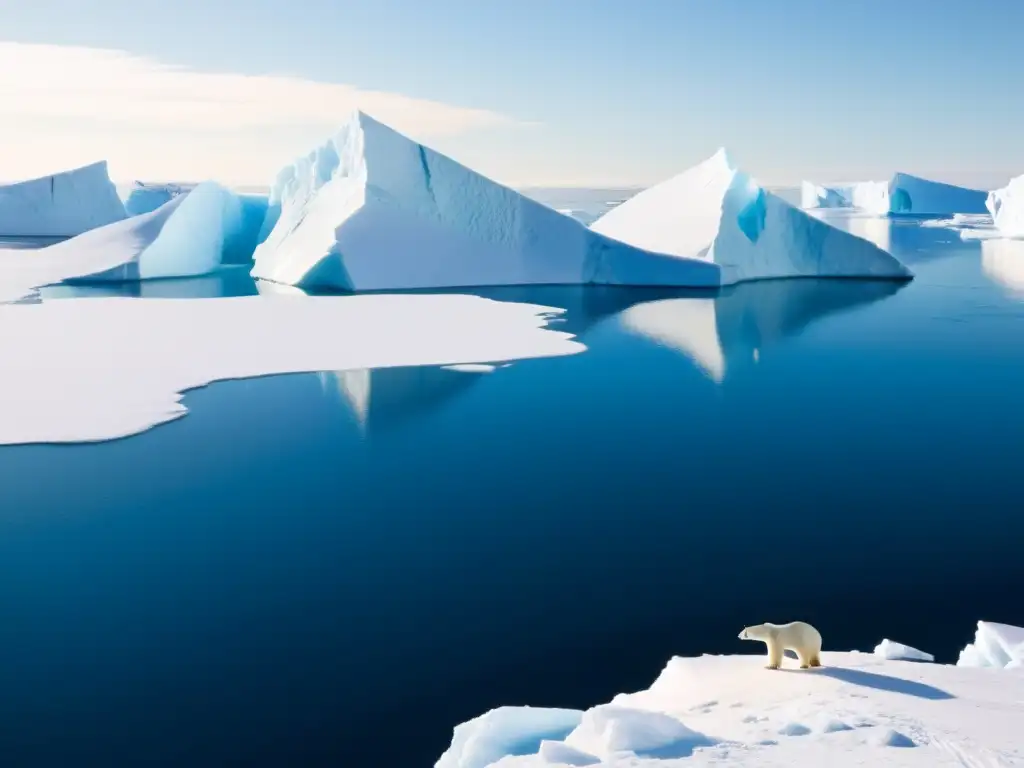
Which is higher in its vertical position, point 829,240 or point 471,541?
point 829,240

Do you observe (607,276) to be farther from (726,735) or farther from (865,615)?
(726,735)

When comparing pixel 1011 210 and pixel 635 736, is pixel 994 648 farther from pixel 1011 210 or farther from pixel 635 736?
pixel 1011 210

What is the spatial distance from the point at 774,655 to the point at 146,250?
18.4 meters

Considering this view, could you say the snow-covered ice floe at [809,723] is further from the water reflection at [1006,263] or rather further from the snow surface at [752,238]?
the water reflection at [1006,263]

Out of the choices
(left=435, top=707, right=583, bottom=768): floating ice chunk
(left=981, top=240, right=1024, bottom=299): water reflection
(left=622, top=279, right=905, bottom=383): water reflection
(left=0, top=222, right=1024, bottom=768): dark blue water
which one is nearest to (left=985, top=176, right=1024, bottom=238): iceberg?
(left=981, top=240, right=1024, bottom=299): water reflection

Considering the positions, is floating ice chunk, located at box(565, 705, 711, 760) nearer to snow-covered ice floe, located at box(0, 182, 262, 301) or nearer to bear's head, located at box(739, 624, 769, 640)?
bear's head, located at box(739, 624, 769, 640)

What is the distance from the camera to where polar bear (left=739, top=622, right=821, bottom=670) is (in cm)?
374

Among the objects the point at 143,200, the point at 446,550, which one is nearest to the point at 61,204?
the point at 143,200

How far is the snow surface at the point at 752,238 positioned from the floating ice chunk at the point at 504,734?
632 inches

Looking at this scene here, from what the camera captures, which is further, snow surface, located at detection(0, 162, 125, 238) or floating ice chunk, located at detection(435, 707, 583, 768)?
snow surface, located at detection(0, 162, 125, 238)

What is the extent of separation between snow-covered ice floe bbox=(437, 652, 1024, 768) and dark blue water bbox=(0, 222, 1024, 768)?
22.6 inches

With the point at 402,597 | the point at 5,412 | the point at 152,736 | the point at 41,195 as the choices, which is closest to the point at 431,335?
the point at 5,412

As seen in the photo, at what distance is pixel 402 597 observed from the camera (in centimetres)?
480

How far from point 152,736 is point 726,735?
2100 millimetres
